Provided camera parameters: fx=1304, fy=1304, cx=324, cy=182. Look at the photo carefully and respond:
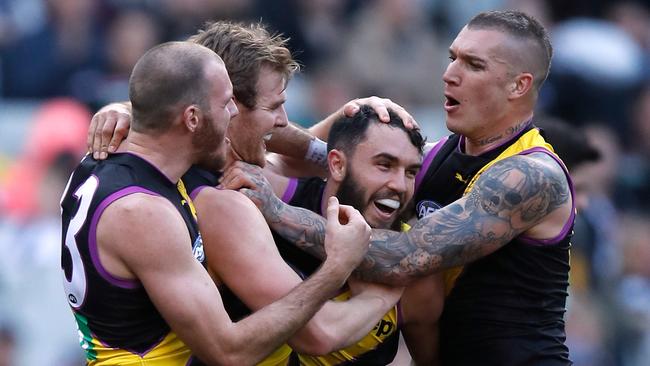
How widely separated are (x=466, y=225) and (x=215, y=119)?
50.2 inches

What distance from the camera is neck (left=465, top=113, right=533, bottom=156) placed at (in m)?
6.50

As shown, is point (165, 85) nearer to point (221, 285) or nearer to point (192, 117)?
point (192, 117)

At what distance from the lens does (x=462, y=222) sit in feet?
20.1

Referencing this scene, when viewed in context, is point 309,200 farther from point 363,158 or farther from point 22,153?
point 22,153

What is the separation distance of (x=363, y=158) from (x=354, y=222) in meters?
0.54

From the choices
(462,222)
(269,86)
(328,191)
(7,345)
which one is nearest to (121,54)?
(7,345)

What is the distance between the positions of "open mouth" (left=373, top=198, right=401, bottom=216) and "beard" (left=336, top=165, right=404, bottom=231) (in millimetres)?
38

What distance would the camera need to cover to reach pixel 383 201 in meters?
6.47

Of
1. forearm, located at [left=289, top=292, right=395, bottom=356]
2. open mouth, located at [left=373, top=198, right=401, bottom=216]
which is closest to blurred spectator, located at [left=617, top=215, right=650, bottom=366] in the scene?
open mouth, located at [left=373, top=198, right=401, bottom=216]

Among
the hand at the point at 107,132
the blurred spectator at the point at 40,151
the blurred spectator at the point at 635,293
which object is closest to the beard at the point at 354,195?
the hand at the point at 107,132

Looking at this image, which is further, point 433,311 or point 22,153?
point 22,153

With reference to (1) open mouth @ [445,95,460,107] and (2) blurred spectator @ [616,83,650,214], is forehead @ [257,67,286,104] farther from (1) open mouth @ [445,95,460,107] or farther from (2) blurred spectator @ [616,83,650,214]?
(2) blurred spectator @ [616,83,650,214]

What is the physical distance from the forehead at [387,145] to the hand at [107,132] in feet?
3.89

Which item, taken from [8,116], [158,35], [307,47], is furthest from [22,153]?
[307,47]
